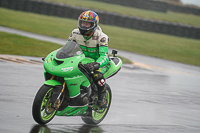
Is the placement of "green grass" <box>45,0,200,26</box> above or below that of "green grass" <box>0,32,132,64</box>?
below

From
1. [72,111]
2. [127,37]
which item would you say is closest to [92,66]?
[72,111]

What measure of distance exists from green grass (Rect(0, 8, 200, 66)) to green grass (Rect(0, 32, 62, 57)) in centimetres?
502

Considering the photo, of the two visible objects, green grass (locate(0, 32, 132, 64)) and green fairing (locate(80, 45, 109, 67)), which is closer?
green fairing (locate(80, 45, 109, 67))

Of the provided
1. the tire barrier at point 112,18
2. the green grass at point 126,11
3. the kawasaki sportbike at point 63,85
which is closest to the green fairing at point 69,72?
the kawasaki sportbike at point 63,85

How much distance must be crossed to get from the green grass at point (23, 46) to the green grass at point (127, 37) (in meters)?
5.02

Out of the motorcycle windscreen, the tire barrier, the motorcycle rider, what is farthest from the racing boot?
the tire barrier

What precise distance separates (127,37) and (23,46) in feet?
44.6

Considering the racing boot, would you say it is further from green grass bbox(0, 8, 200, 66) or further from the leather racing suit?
green grass bbox(0, 8, 200, 66)

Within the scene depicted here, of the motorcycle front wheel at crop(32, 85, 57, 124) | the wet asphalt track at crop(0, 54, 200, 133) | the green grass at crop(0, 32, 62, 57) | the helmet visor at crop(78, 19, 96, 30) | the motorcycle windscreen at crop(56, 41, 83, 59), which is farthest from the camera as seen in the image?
the green grass at crop(0, 32, 62, 57)

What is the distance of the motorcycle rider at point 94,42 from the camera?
6863 mm

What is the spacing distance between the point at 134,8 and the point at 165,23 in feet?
38.2

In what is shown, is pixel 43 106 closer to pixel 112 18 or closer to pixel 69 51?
pixel 69 51

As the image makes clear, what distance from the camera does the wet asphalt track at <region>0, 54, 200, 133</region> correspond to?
669cm

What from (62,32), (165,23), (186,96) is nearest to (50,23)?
(62,32)
